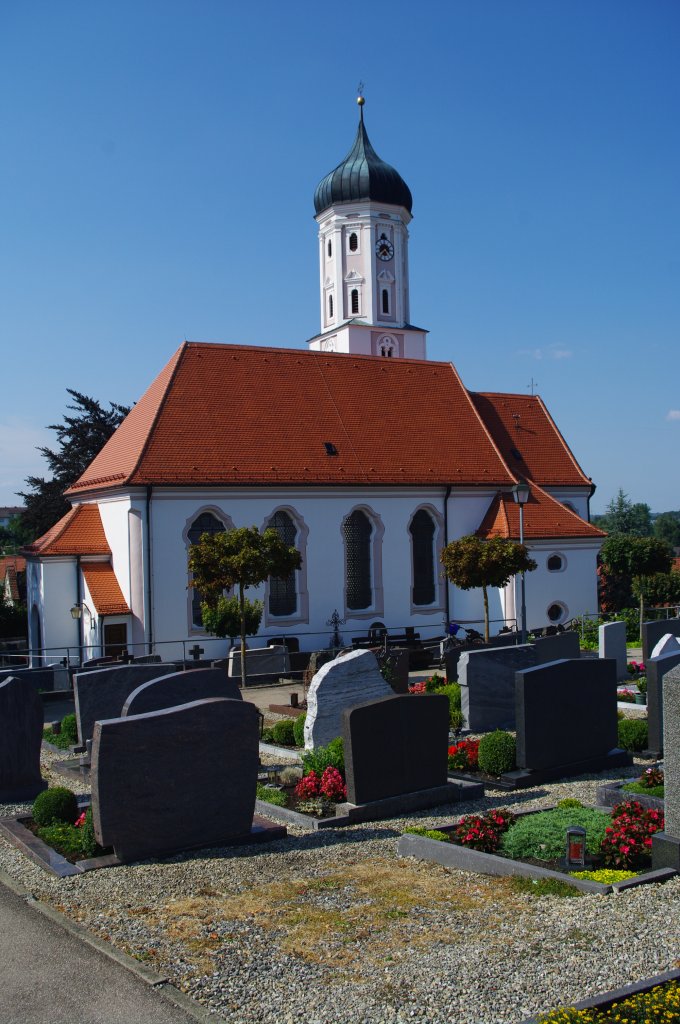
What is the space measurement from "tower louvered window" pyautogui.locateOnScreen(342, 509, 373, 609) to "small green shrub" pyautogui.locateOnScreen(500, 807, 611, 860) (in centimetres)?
2113

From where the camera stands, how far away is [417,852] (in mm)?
9812

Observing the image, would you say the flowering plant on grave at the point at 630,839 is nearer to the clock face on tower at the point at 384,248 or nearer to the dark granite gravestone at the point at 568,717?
the dark granite gravestone at the point at 568,717

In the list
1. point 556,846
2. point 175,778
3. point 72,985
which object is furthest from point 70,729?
point 72,985

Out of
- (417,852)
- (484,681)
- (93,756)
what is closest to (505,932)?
(417,852)

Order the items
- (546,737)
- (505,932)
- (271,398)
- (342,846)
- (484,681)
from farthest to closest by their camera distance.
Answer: (271,398) < (484,681) < (546,737) < (342,846) < (505,932)

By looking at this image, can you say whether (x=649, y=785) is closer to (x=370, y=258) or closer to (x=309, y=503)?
(x=309, y=503)

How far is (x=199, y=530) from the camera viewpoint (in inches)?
1136

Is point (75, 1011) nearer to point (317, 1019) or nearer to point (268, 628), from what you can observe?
point (317, 1019)

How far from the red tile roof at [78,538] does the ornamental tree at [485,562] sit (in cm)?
1106

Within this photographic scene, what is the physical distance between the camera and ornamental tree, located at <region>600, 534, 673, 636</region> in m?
34.8

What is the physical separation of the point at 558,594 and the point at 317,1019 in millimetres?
27579

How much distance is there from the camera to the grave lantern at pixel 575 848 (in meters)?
8.99

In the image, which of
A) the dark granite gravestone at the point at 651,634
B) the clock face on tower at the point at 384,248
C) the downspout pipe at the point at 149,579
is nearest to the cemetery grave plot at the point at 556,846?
the dark granite gravestone at the point at 651,634

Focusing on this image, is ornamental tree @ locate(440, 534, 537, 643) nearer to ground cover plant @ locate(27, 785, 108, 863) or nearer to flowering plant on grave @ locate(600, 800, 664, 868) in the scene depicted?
ground cover plant @ locate(27, 785, 108, 863)
